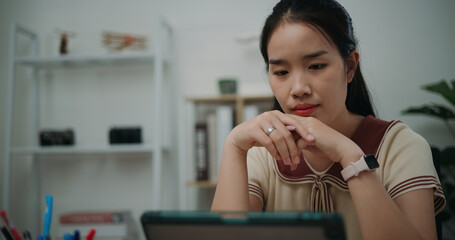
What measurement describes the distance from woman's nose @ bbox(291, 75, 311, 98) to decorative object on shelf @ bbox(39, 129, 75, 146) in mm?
1742

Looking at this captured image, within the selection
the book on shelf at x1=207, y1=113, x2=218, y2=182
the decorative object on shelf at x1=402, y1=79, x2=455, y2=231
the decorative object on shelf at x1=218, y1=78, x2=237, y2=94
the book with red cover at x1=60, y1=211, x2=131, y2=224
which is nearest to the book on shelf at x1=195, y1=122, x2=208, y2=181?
the book on shelf at x1=207, y1=113, x2=218, y2=182

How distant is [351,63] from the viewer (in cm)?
83

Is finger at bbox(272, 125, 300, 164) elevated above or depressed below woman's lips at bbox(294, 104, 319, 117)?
below

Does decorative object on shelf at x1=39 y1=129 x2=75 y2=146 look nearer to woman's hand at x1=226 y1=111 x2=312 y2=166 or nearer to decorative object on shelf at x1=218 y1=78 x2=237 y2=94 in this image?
decorative object on shelf at x1=218 y1=78 x2=237 y2=94

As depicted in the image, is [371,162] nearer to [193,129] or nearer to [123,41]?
[193,129]

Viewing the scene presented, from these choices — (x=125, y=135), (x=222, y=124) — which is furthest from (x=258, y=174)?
(x=125, y=135)

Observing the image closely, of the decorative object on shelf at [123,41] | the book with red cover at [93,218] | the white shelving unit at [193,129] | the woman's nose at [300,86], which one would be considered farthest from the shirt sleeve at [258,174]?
the decorative object on shelf at [123,41]

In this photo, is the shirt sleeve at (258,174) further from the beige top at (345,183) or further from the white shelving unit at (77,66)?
the white shelving unit at (77,66)

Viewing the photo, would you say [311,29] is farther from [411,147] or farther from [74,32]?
[74,32]

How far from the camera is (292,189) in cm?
86

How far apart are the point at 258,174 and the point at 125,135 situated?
1341 mm

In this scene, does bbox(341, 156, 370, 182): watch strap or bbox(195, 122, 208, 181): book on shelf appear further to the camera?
bbox(195, 122, 208, 181): book on shelf

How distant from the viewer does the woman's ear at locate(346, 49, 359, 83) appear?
2.69ft

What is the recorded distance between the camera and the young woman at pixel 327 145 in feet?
2.13
